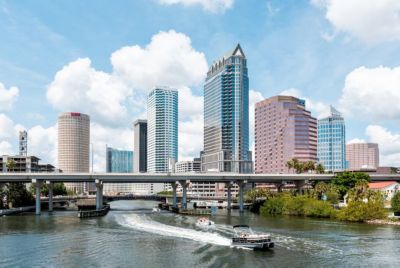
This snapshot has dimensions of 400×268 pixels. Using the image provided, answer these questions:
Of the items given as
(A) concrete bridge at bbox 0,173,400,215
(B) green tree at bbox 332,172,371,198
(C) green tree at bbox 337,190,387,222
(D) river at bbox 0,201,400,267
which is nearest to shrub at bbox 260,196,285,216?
(A) concrete bridge at bbox 0,173,400,215

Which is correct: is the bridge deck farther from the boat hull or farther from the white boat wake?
the boat hull

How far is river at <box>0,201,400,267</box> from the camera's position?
2645 inches

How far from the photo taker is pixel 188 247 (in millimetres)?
80438

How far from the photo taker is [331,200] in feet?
533

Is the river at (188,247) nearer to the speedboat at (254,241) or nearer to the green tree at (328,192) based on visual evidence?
the speedboat at (254,241)

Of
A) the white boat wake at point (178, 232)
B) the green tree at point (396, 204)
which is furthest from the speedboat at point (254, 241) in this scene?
the green tree at point (396, 204)

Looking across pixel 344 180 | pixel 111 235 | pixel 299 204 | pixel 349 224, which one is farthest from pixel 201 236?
pixel 344 180

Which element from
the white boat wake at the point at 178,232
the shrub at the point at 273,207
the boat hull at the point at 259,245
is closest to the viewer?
the boat hull at the point at 259,245

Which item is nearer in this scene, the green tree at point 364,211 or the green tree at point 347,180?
the green tree at point 364,211

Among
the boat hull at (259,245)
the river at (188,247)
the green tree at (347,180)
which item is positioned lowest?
the river at (188,247)

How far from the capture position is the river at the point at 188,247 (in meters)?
67.2

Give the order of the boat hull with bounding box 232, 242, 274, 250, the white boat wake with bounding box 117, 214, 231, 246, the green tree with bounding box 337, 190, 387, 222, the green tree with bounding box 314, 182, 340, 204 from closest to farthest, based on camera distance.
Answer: the boat hull with bounding box 232, 242, 274, 250 < the white boat wake with bounding box 117, 214, 231, 246 < the green tree with bounding box 337, 190, 387, 222 < the green tree with bounding box 314, 182, 340, 204

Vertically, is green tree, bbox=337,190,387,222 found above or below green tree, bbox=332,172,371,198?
below

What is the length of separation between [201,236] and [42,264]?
1476 inches
